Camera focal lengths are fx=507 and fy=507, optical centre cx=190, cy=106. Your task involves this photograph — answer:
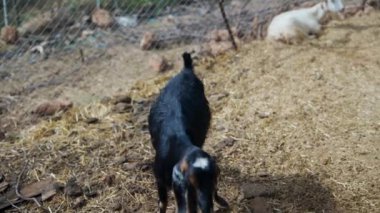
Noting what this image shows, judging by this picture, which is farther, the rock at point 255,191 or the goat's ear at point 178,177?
the rock at point 255,191

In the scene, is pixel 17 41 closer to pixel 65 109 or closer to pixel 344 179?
pixel 65 109

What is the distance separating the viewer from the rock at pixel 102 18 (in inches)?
306

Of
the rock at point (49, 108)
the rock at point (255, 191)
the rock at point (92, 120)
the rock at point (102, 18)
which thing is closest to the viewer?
the rock at point (255, 191)

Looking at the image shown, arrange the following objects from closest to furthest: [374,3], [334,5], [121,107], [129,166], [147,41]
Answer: [129,166], [121,107], [147,41], [334,5], [374,3]

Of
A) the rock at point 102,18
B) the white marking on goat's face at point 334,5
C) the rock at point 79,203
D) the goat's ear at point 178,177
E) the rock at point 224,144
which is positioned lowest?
the rock at point 224,144

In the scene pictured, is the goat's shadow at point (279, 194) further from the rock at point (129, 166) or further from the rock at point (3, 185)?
the rock at point (3, 185)

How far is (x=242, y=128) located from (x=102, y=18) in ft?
12.4

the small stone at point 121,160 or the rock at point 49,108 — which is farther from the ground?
the rock at point 49,108

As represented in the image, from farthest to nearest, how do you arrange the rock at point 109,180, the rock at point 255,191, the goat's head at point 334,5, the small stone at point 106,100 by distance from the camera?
1. the goat's head at point 334,5
2. the small stone at point 106,100
3. the rock at point 109,180
4. the rock at point 255,191

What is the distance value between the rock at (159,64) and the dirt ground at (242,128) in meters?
0.10

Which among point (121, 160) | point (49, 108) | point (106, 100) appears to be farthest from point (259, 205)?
point (49, 108)

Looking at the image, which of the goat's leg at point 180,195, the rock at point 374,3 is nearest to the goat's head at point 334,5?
the rock at point 374,3

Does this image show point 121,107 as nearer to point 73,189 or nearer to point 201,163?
point 73,189

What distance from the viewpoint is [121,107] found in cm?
544
